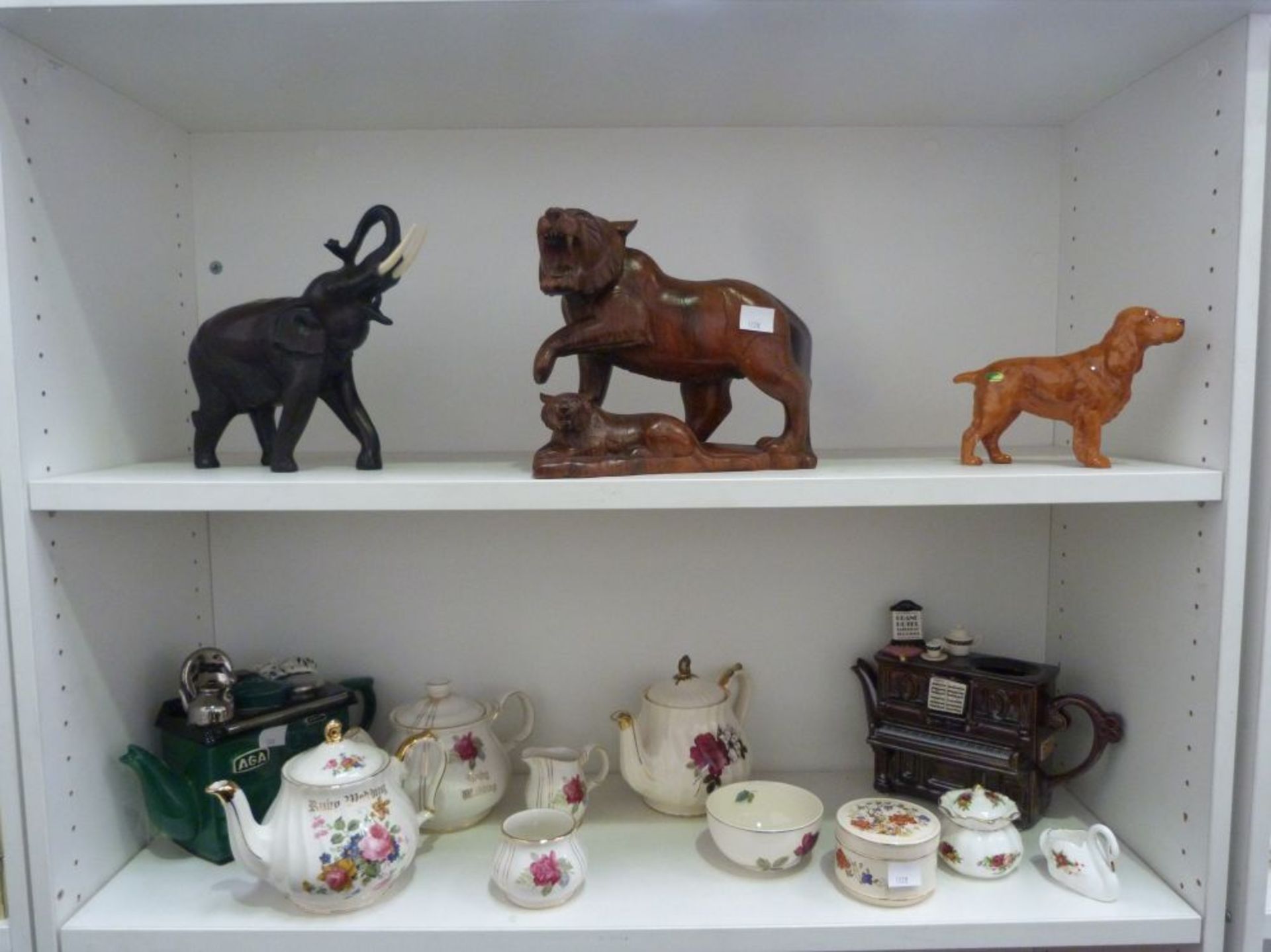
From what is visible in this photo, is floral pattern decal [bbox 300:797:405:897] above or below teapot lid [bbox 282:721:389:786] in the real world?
below

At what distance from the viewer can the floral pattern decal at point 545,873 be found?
760 mm

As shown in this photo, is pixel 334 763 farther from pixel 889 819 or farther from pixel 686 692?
pixel 889 819

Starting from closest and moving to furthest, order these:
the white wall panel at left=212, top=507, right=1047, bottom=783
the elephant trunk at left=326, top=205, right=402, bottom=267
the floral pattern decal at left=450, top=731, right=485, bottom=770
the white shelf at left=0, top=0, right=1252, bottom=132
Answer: the white shelf at left=0, top=0, right=1252, bottom=132 < the elephant trunk at left=326, top=205, right=402, bottom=267 < the floral pattern decal at left=450, top=731, right=485, bottom=770 < the white wall panel at left=212, top=507, right=1047, bottom=783

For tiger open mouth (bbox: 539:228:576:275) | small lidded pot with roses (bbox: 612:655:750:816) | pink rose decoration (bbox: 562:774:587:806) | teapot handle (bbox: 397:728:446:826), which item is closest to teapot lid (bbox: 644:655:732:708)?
small lidded pot with roses (bbox: 612:655:750:816)

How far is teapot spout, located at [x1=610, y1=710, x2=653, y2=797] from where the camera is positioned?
3.01 feet

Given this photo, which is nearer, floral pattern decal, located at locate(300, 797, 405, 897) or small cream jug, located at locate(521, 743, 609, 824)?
floral pattern decal, located at locate(300, 797, 405, 897)

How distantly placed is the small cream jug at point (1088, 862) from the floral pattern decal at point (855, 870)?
178 millimetres

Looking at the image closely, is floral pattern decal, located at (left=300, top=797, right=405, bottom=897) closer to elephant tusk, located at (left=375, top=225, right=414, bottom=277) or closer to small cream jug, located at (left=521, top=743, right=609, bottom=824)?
small cream jug, located at (left=521, top=743, right=609, bottom=824)

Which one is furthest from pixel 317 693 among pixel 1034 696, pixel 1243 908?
pixel 1243 908

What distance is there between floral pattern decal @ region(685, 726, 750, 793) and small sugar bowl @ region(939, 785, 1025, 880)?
0.72 ft

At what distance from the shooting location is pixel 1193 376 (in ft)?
2.51

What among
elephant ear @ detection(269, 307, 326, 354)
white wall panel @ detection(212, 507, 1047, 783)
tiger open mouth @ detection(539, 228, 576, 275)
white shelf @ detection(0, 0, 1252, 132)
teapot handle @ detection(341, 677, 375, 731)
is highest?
white shelf @ detection(0, 0, 1252, 132)

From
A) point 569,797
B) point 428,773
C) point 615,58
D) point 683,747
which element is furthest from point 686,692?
point 615,58

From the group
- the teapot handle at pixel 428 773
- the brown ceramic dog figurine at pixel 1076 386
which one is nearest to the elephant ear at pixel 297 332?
the teapot handle at pixel 428 773
